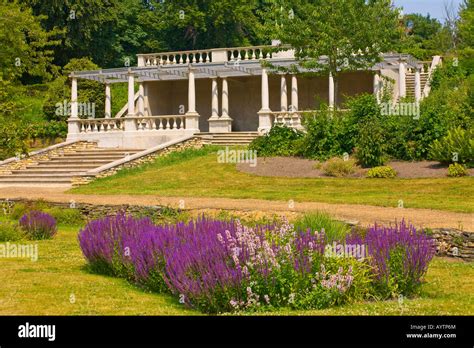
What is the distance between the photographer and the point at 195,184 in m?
25.2

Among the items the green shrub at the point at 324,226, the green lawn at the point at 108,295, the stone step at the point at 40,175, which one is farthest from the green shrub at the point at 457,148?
the stone step at the point at 40,175

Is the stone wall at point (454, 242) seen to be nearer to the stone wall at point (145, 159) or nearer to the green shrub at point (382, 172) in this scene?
the green shrub at point (382, 172)

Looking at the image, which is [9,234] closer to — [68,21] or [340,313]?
[340,313]


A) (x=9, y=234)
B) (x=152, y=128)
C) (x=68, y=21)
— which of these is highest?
(x=68, y=21)

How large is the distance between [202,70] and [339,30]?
1032 centimetres

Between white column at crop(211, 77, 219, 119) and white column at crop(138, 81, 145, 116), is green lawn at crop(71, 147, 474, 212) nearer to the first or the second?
white column at crop(211, 77, 219, 119)

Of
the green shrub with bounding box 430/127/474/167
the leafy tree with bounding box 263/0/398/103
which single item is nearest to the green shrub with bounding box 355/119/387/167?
the green shrub with bounding box 430/127/474/167

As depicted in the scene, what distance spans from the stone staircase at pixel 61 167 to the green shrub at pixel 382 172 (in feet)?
37.4

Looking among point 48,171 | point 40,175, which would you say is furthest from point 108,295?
point 48,171

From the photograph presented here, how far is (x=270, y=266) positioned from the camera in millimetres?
8922

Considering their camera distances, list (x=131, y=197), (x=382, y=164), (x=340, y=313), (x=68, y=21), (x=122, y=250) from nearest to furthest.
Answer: (x=340, y=313)
(x=122, y=250)
(x=131, y=197)
(x=382, y=164)
(x=68, y=21)

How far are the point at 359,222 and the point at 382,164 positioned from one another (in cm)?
993

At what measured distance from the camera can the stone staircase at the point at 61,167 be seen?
29.4 m
